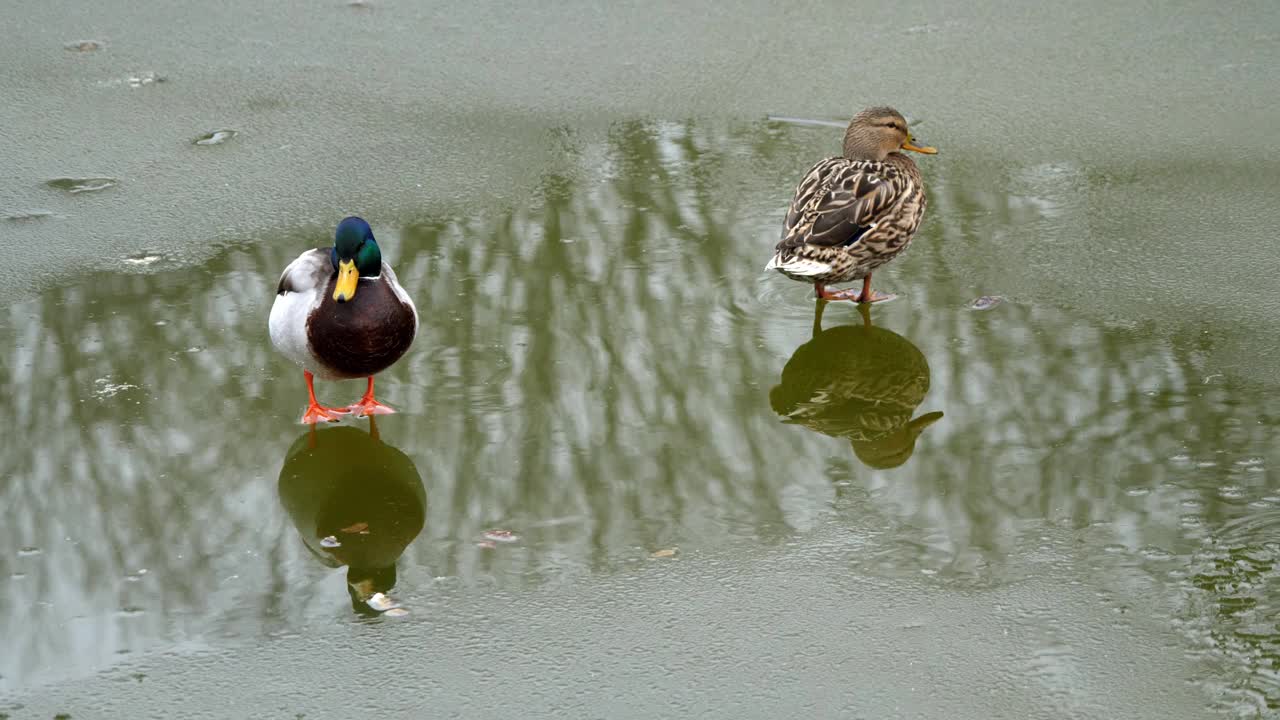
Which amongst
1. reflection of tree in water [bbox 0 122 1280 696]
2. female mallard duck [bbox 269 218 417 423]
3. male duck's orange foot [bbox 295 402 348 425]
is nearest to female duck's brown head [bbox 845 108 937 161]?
reflection of tree in water [bbox 0 122 1280 696]

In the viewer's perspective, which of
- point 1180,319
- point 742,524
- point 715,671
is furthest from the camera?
point 1180,319

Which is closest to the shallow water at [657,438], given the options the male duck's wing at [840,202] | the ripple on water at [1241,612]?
the ripple on water at [1241,612]

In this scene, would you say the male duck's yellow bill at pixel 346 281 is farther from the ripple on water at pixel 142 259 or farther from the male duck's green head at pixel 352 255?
the ripple on water at pixel 142 259

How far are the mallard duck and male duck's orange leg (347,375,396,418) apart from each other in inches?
55.4

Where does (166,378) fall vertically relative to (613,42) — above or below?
below

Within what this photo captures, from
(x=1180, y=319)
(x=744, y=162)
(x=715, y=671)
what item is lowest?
(x=715, y=671)

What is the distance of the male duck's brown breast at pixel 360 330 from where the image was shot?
4023mm

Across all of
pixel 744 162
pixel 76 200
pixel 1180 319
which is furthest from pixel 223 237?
pixel 1180 319

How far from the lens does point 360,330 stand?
4.03m

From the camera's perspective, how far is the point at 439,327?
477 centimetres

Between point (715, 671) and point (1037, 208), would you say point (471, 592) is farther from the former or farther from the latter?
point (1037, 208)

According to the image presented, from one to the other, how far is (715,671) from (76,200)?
3892 mm

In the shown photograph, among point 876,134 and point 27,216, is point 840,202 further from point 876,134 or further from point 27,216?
point 27,216

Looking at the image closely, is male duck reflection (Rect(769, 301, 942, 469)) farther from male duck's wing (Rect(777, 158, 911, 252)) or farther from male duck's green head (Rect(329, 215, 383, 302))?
male duck's green head (Rect(329, 215, 383, 302))
